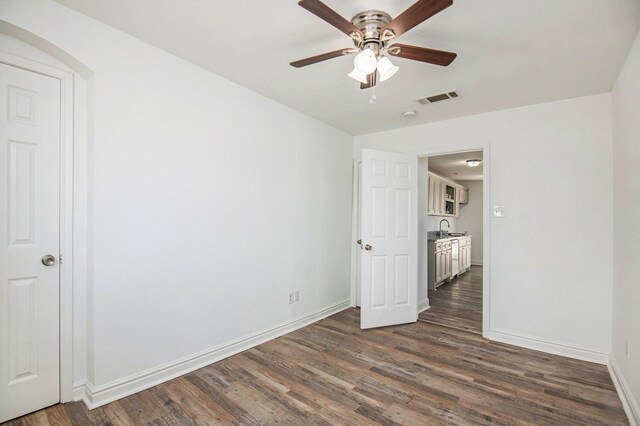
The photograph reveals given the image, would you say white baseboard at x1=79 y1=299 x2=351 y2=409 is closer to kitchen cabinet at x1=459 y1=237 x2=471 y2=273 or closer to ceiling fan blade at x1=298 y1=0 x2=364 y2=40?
ceiling fan blade at x1=298 y1=0 x2=364 y2=40

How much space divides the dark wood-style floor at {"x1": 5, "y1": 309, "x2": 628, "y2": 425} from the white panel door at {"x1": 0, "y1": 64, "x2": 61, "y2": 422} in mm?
285

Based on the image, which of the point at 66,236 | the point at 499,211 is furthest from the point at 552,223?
the point at 66,236

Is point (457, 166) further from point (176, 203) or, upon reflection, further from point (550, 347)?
point (176, 203)

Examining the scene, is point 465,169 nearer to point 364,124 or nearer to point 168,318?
point 364,124

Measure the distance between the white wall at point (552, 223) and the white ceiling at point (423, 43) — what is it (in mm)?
290

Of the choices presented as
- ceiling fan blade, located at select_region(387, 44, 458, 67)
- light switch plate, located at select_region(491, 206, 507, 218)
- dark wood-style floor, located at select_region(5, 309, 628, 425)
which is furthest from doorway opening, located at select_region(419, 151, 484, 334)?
ceiling fan blade, located at select_region(387, 44, 458, 67)

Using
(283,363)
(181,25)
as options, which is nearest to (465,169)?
(283,363)

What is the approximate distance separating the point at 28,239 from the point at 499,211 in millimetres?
4164

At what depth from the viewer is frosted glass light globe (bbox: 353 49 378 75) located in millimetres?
1855

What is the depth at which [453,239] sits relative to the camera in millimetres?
6676

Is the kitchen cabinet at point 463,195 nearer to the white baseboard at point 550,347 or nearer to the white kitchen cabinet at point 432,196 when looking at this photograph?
the white kitchen cabinet at point 432,196

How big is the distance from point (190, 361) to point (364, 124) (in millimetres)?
3321

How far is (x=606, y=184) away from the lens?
291 centimetres

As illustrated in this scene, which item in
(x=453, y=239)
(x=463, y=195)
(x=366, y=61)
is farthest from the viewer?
(x=463, y=195)
